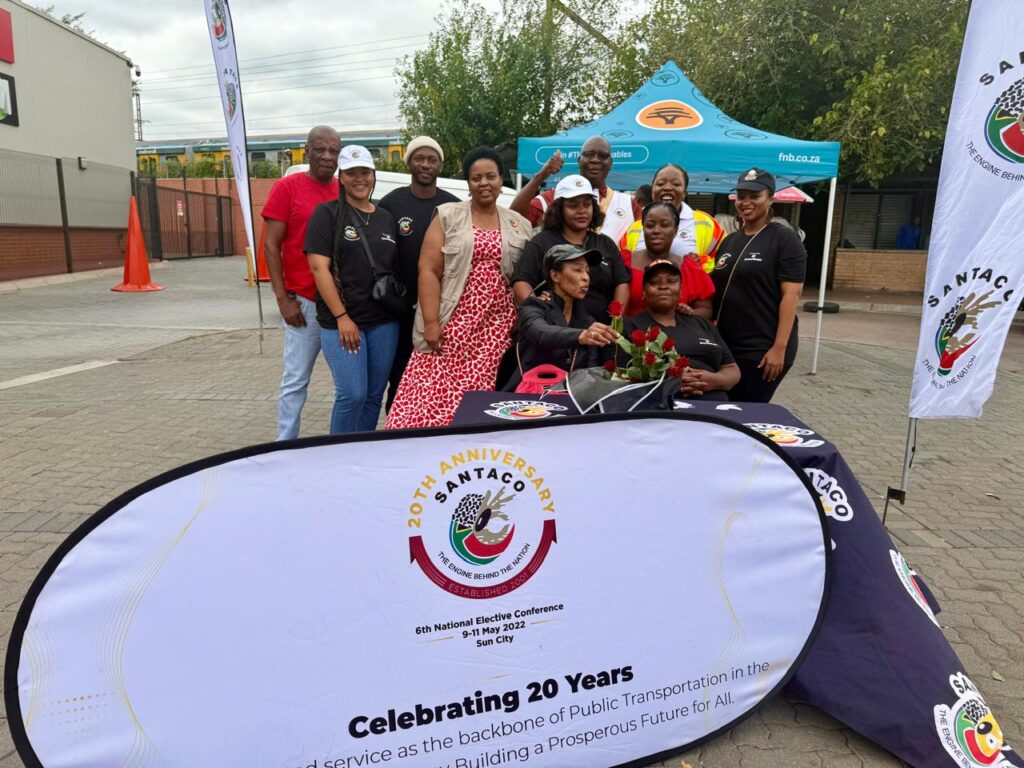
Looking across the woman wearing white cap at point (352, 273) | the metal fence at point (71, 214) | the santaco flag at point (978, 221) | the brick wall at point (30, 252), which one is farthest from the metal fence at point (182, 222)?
the santaco flag at point (978, 221)

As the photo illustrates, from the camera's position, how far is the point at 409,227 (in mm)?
3742

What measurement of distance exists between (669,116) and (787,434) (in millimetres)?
5819

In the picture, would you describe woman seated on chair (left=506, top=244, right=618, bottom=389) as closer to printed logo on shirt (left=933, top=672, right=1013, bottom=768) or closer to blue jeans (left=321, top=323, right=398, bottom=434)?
blue jeans (left=321, top=323, right=398, bottom=434)

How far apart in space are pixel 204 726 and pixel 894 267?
2014 cm

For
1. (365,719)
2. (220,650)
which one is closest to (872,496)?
(365,719)

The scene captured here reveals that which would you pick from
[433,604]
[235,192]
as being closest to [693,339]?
[433,604]

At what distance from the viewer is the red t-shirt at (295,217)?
378cm

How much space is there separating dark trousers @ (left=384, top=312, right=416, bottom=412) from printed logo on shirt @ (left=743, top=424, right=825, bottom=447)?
6.57ft

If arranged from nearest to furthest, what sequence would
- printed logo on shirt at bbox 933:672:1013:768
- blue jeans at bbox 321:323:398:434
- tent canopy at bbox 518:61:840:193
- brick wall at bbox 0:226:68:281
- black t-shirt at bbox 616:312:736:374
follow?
printed logo on shirt at bbox 933:672:1013:768 → black t-shirt at bbox 616:312:736:374 → blue jeans at bbox 321:323:398:434 → tent canopy at bbox 518:61:840:193 → brick wall at bbox 0:226:68:281

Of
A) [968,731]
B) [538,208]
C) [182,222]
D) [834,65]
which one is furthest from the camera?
[182,222]

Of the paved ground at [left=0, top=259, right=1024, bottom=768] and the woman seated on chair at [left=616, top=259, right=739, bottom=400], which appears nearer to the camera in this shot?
the paved ground at [left=0, top=259, right=1024, bottom=768]

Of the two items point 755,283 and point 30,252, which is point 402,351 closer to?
point 755,283

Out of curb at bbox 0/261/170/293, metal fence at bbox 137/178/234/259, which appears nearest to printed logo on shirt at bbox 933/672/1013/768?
curb at bbox 0/261/170/293

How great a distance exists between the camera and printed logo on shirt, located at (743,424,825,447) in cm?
239
